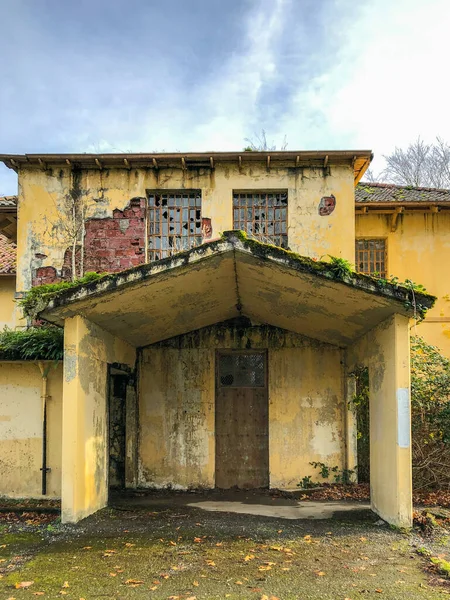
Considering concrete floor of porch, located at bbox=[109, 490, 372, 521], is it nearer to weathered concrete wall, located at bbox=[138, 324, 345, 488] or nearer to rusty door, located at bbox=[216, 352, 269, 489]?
rusty door, located at bbox=[216, 352, 269, 489]

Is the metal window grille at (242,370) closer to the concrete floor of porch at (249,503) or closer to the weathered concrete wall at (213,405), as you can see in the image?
the weathered concrete wall at (213,405)

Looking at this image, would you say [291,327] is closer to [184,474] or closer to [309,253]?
[309,253]

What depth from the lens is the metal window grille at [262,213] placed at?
41.7 feet

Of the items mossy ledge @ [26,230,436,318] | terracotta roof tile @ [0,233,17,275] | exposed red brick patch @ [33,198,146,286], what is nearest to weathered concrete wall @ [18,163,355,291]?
exposed red brick patch @ [33,198,146,286]

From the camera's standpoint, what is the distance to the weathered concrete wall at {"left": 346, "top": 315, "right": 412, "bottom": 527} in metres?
7.71

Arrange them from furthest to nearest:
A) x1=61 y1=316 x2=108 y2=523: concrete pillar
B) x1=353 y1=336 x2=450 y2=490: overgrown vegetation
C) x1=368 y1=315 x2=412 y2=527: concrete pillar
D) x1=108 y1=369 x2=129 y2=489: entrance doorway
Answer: x1=108 y1=369 x2=129 y2=489: entrance doorway < x1=353 y1=336 x2=450 y2=490: overgrown vegetation < x1=61 y1=316 x2=108 y2=523: concrete pillar < x1=368 y1=315 x2=412 y2=527: concrete pillar

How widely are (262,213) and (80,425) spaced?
21.8 feet

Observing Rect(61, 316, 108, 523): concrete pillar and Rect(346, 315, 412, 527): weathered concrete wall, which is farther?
Rect(61, 316, 108, 523): concrete pillar

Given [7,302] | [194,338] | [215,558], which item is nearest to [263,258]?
[215,558]

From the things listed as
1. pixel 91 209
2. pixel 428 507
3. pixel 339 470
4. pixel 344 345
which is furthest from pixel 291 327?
pixel 91 209

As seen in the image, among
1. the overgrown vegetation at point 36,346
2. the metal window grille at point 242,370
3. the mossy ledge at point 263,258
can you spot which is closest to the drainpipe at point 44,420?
the overgrown vegetation at point 36,346

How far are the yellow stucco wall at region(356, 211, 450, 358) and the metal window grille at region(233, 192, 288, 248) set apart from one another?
4.14 meters

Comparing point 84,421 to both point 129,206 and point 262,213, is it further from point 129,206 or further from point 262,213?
point 262,213

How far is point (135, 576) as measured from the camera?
19.8 ft
